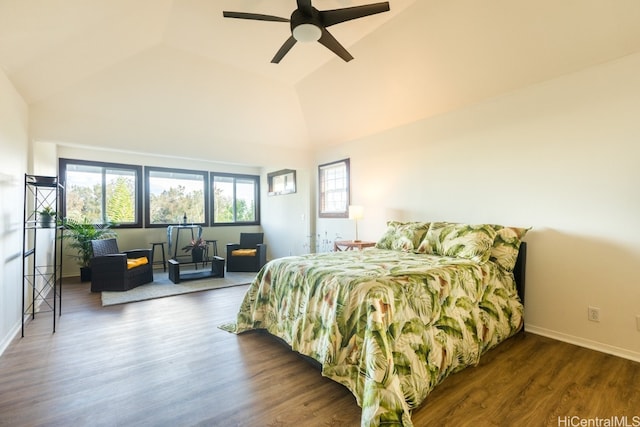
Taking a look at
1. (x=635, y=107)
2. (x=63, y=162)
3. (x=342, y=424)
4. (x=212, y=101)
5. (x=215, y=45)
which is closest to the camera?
(x=342, y=424)

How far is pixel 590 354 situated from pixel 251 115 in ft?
16.5

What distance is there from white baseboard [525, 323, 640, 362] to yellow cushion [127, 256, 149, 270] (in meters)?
5.42

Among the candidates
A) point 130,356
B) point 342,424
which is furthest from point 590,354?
point 130,356

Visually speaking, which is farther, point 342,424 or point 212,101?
point 212,101

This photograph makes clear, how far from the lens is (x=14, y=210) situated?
9.44ft

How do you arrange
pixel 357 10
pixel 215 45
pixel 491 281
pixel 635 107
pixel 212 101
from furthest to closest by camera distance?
pixel 212 101
pixel 215 45
pixel 491 281
pixel 635 107
pixel 357 10

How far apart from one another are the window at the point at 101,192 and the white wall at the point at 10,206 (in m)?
2.91

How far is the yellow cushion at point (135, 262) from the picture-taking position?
185 inches

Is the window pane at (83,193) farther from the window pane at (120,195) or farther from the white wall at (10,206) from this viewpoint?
the white wall at (10,206)

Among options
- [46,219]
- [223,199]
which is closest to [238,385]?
[46,219]

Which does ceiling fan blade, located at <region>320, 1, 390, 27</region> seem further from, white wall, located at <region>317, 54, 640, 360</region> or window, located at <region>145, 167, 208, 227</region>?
window, located at <region>145, 167, 208, 227</region>

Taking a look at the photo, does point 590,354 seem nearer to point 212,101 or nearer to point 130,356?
point 130,356

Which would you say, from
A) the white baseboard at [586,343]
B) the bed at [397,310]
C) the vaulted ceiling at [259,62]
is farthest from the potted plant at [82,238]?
the white baseboard at [586,343]

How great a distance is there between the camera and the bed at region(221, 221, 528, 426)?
5.67ft
